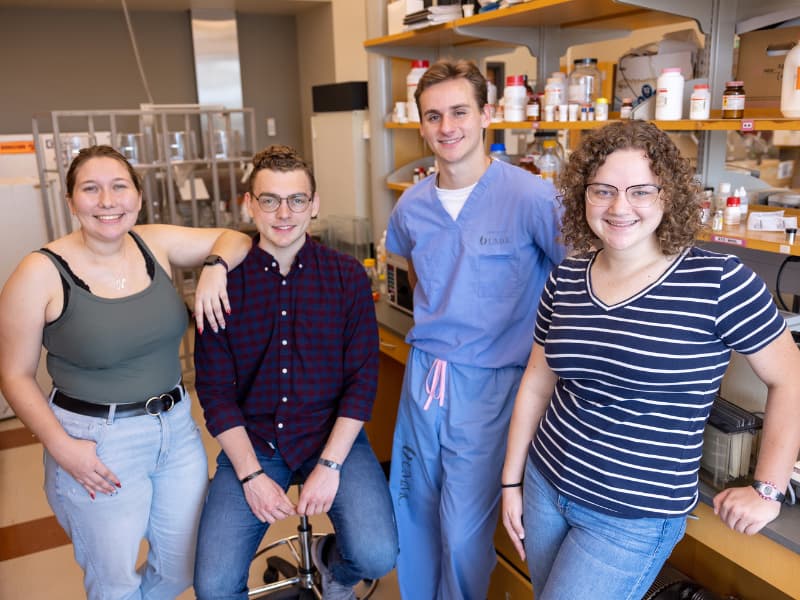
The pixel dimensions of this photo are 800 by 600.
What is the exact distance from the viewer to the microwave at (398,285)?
253 centimetres

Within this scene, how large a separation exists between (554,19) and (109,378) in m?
1.82

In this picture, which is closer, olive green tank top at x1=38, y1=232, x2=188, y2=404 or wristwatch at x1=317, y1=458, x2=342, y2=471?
olive green tank top at x1=38, y1=232, x2=188, y2=404

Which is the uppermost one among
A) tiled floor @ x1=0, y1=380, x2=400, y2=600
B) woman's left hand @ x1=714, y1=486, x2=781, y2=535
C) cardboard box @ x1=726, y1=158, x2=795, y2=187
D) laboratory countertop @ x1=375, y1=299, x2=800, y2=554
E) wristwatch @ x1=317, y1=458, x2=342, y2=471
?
cardboard box @ x1=726, y1=158, x2=795, y2=187

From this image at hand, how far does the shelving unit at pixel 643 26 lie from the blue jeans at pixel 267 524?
1.56ft

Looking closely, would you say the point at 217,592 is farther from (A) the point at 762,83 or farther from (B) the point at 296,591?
(A) the point at 762,83

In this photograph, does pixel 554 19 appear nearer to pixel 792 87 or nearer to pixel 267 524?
pixel 792 87

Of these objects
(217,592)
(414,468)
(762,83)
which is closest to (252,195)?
(414,468)

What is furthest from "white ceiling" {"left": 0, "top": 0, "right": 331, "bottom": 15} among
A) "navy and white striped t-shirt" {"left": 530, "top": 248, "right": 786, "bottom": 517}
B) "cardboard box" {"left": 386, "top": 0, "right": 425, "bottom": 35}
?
"navy and white striped t-shirt" {"left": 530, "top": 248, "right": 786, "bottom": 517}

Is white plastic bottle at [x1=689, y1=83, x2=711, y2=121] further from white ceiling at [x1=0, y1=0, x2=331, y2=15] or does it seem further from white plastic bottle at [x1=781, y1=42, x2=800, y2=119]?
white ceiling at [x1=0, y1=0, x2=331, y2=15]

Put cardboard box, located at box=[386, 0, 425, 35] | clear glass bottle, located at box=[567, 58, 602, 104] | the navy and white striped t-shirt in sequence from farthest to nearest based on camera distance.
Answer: cardboard box, located at box=[386, 0, 425, 35] → clear glass bottle, located at box=[567, 58, 602, 104] → the navy and white striped t-shirt

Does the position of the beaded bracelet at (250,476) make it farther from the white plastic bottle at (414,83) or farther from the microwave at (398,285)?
the white plastic bottle at (414,83)

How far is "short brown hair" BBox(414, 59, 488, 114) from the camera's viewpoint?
1725 millimetres

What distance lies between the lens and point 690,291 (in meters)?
1.17

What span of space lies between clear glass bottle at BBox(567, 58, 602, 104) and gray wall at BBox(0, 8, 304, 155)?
14.8 ft
